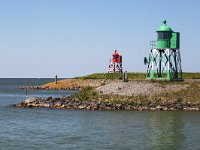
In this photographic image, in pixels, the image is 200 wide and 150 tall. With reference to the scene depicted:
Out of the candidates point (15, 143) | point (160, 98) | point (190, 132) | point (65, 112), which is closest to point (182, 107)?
point (160, 98)

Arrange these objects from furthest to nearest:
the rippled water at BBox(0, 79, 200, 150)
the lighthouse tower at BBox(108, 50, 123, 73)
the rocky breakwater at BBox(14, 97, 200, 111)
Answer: the lighthouse tower at BBox(108, 50, 123, 73) → the rocky breakwater at BBox(14, 97, 200, 111) → the rippled water at BBox(0, 79, 200, 150)

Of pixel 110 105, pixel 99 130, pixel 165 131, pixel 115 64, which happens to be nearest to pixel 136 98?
pixel 110 105

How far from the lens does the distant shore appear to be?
50531 millimetres

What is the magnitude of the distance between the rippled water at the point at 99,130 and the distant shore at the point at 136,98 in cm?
337

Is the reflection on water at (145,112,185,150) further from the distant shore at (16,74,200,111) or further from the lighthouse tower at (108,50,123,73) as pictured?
the lighthouse tower at (108,50,123,73)

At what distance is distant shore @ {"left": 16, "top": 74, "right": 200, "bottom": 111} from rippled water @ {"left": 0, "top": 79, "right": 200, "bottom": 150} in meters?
3.37

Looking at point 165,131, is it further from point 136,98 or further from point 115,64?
point 115,64

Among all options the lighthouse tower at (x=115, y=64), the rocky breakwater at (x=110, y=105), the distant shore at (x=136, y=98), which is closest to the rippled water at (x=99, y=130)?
the rocky breakwater at (x=110, y=105)

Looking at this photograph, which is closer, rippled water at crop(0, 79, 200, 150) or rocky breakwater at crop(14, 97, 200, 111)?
Answer: rippled water at crop(0, 79, 200, 150)

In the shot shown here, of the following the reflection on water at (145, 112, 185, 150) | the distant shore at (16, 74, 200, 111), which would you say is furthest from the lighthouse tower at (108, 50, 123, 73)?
the reflection on water at (145, 112, 185, 150)

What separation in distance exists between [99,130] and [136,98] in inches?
744

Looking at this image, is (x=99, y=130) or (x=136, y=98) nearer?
(x=99, y=130)

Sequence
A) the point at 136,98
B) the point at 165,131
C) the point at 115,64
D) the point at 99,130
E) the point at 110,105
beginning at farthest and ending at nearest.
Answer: the point at 115,64
the point at 136,98
the point at 110,105
the point at 99,130
the point at 165,131

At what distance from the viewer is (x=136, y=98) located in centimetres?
5316
